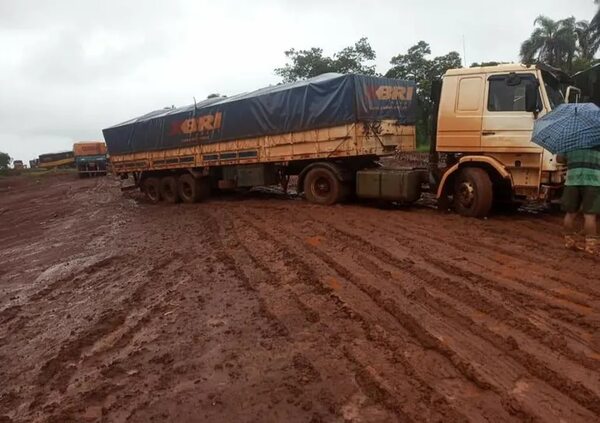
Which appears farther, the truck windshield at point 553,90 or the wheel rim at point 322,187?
the wheel rim at point 322,187

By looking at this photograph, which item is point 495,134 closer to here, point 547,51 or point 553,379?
point 553,379

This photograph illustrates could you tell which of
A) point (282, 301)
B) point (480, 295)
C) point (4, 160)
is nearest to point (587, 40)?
point (480, 295)

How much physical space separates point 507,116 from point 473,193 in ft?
4.54

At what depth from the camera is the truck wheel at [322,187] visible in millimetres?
11188

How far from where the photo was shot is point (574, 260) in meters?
5.90

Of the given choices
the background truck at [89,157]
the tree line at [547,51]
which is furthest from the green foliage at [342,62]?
the background truck at [89,157]

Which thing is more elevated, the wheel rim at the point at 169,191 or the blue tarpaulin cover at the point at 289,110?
the blue tarpaulin cover at the point at 289,110

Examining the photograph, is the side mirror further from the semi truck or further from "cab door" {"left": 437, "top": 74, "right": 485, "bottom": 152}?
"cab door" {"left": 437, "top": 74, "right": 485, "bottom": 152}

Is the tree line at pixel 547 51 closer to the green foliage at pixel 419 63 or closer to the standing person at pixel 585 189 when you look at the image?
the green foliage at pixel 419 63

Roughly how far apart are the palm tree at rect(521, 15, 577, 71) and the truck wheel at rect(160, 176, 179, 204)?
84.1ft

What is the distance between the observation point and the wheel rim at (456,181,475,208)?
8.75m

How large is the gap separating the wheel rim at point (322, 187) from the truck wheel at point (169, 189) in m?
5.96

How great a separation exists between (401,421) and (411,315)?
1.57 meters

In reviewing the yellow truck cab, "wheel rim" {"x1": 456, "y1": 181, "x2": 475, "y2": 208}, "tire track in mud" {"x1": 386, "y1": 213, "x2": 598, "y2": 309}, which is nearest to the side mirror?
the yellow truck cab
